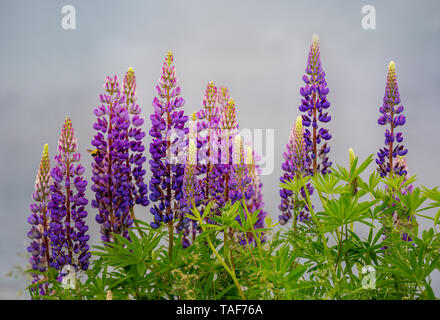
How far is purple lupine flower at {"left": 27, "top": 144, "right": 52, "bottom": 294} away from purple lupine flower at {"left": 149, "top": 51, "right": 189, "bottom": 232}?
584 millimetres

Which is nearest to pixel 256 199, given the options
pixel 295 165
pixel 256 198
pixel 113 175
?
pixel 256 198

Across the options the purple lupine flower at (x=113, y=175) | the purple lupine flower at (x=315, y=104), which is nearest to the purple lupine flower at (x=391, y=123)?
the purple lupine flower at (x=315, y=104)

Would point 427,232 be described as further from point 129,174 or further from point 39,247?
point 39,247

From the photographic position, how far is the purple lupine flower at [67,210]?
2.54 metres

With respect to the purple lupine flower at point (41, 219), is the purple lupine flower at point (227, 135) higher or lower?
higher

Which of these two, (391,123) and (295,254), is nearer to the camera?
(295,254)

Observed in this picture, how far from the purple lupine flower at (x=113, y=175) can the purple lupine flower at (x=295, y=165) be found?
77 centimetres

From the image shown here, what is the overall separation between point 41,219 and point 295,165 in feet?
4.34

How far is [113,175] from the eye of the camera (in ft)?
8.34

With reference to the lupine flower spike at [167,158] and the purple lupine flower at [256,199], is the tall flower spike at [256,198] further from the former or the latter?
the lupine flower spike at [167,158]

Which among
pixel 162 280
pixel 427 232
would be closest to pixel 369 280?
pixel 427 232

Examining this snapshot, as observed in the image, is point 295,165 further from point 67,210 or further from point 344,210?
point 67,210

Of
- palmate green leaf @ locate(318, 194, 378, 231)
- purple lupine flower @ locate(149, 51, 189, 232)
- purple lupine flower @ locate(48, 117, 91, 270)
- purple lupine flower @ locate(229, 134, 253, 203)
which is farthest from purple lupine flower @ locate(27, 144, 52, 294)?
palmate green leaf @ locate(318, 194, 378, 231)
